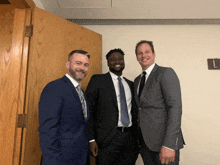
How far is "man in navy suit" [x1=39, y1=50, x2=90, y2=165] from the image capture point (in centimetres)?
96

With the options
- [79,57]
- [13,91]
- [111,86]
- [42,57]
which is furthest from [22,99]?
[111,86]

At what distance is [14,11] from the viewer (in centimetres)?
154

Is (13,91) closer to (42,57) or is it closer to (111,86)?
(42,57)

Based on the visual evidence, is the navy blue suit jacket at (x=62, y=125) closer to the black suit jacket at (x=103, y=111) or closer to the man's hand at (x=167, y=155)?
the black suit jacket at (x=103, y=111)

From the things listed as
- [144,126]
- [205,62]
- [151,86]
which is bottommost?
[144,126]

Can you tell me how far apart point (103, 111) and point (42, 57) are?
3.00ft

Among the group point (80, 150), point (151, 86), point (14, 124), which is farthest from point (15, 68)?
point (151, 86)

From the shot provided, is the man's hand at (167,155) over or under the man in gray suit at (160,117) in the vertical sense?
under

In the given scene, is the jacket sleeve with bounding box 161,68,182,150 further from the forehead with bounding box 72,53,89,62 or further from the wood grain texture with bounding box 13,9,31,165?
the wood grain texture with bounding box 13,9,31,165

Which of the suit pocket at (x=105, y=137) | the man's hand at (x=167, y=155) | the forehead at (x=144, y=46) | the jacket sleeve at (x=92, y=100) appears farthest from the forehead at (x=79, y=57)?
the man's hand at (x=167, y=155)

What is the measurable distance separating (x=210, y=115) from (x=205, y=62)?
0.96 meters

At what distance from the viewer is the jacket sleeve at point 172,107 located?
113cm

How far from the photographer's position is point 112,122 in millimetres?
1444

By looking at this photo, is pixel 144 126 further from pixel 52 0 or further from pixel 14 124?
pixel 52 0
